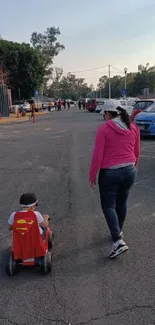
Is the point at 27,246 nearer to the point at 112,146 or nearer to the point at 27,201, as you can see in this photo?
the point at 27,201

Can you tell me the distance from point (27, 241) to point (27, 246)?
58 mm

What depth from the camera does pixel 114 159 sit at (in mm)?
3707

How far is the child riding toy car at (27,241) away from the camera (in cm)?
345

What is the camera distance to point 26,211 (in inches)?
138

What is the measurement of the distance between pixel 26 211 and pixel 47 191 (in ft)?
10.2

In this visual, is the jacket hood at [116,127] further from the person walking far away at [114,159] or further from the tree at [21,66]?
the tree at [21,66]

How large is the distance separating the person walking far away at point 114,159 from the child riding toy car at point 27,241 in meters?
0.77

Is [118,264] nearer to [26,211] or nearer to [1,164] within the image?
[26,211]

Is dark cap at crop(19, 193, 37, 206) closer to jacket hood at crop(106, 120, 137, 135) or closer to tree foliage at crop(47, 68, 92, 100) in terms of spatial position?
jacket hood at crop(106, 120, 137, 135)

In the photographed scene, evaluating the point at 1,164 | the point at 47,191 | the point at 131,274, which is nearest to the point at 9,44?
the point at 1,164

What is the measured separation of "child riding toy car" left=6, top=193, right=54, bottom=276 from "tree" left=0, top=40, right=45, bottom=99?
164 ft

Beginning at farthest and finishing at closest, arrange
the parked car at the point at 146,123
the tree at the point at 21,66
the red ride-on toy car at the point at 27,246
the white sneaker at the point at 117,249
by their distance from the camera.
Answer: the tree at the point at 21,66
the parked car at the point at 146,123
the white sneaker at the point at 117,249
the red ride-on toy car at the point at 27,246

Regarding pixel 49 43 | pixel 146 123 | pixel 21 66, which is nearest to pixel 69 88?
pixel 49 43

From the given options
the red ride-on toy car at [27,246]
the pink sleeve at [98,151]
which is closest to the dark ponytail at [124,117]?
the pink sleeve at [98,151]
